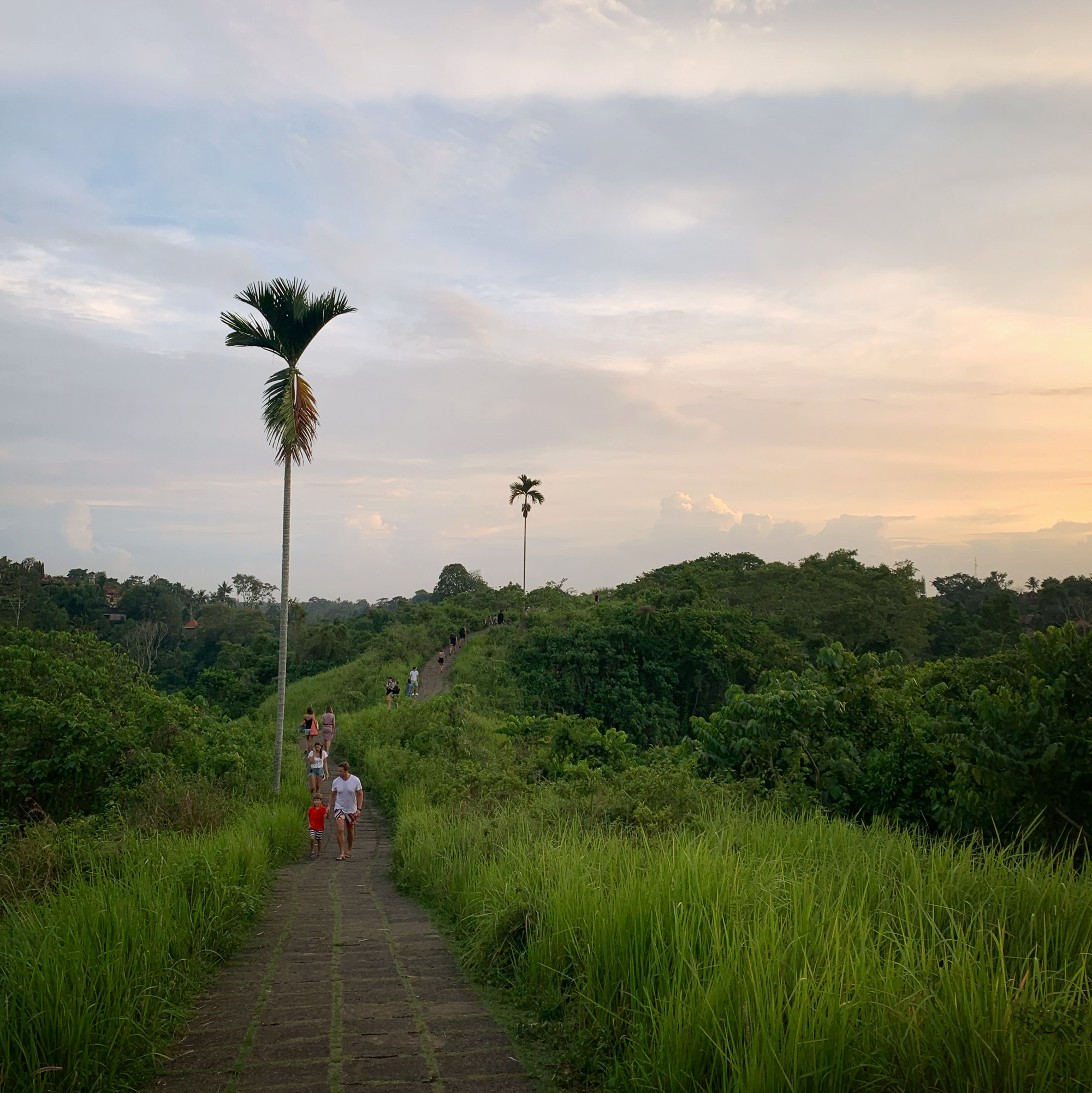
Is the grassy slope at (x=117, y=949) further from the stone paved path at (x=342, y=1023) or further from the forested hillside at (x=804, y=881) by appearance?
the forested hillside at (x=804, y=881)

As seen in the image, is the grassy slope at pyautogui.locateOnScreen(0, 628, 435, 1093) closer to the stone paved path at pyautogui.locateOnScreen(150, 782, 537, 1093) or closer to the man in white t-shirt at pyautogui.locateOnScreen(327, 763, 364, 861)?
the stone paved path at pyautogui.locateOnScreen(150, 782, 537, 1093)

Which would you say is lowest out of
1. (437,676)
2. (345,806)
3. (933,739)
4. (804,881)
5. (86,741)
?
(437,676)

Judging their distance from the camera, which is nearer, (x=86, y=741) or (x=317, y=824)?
(x=317, y=824)

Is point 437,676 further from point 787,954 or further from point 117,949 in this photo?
point 787,954

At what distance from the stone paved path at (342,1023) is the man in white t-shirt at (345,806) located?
4780 millimetres

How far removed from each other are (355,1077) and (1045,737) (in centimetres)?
588

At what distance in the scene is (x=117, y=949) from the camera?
15.0 feet

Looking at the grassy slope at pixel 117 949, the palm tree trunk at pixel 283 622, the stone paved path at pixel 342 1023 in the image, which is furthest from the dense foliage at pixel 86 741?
the stone paved path at pixel 342 1023

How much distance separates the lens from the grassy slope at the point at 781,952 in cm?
285

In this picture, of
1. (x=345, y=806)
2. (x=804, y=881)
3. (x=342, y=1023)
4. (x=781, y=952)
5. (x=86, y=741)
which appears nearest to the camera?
(x=781, y=952)

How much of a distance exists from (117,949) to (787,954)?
3.51m

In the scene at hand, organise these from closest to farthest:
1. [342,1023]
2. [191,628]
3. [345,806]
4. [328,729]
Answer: [342,1023], [345,806], [328,729], [191,628]

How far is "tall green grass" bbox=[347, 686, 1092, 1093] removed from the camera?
2848 mm

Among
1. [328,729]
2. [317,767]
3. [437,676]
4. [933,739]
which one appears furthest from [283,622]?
[437,676]
